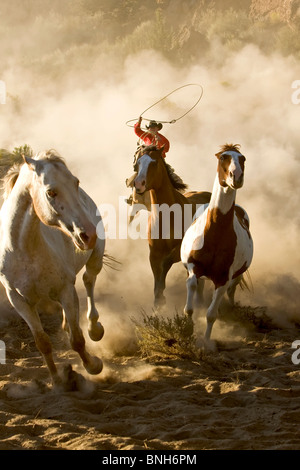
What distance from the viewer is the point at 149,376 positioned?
589 cm

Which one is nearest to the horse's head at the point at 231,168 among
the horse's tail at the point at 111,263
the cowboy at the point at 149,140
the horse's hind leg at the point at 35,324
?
the horse's tail at the point at 111,263

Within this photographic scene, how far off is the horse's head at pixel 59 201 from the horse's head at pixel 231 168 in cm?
240

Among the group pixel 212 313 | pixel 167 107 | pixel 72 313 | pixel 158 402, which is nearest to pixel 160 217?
pixel 212 313

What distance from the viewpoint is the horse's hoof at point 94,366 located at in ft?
18.7

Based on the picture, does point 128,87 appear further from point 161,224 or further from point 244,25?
point 161,224

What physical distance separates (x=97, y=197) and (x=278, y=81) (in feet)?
33.8

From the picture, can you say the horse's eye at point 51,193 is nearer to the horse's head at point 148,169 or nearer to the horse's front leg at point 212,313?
the horse's front leg at point 212,313

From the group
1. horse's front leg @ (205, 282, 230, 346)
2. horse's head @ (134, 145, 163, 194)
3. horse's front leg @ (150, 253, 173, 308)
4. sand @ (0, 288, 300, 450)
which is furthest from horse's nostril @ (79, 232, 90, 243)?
horse's front leg @ (150, 253, 173, 308)

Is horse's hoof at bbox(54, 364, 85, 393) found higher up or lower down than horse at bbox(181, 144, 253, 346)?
lower down

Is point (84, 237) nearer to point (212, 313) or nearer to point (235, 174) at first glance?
point (235, 174)

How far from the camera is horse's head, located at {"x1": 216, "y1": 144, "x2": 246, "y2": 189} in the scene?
6.81m

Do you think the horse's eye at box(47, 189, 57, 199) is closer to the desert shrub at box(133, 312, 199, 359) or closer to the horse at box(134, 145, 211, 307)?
the desert shrub at box(133, 312, 199, 359)

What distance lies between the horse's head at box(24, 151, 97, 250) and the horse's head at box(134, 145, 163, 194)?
11.0ft

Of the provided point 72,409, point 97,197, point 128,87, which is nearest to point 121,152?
point 97,197
